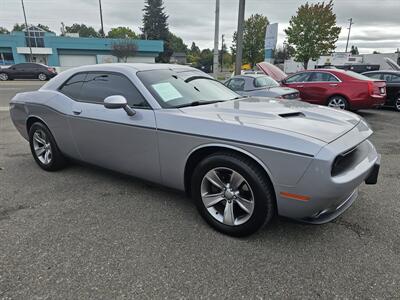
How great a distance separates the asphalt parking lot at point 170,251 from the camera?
6.77 feet

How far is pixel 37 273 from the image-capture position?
2.20 metres

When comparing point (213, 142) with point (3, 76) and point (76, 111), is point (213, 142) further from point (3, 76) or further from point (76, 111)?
point (3, 76)

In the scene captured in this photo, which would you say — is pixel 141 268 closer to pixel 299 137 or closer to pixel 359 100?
pixel 299 137

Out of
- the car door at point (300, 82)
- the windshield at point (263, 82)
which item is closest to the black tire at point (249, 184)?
the windshield at point (263, 82)

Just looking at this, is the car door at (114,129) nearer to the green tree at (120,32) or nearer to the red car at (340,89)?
the red car at (340,89)

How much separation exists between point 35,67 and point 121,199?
25267mm

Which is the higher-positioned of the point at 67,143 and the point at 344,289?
the point at 67,143

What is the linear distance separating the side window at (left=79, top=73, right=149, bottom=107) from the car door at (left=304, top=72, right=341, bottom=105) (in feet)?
24.5

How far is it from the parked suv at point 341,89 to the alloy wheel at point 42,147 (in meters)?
7.88

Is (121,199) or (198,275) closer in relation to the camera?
(198,275)

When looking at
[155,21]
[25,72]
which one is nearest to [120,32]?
[155,21]

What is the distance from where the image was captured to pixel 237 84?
28.5 ft

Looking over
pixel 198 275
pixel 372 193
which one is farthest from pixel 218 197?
pixel 372 193

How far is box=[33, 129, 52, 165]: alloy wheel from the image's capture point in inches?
164
